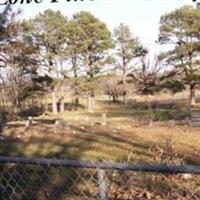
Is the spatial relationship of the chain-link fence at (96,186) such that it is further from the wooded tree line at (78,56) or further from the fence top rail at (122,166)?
the wooded tree line at (78,56)

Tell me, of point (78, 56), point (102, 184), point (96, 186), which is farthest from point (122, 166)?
point (78, 56)

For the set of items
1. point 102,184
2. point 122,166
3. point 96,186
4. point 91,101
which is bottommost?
point 91,101

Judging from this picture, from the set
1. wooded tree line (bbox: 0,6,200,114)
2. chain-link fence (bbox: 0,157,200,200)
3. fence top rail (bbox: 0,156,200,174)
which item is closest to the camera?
fence top rail (bbox: 0,156,200,174)

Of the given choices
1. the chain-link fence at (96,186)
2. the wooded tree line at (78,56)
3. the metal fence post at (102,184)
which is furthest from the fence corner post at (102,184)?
the wooded tree line at (78,56)

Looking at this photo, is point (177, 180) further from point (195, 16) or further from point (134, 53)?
point (134, 53)

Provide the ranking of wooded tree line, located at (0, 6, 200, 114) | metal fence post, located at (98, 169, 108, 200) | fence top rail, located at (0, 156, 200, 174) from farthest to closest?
wooded tree line, located at (0, 6, 200, 114), metal fence post, located at (98, 169, 108, 200), fence top rail, located at (0, 156, 200, 174)

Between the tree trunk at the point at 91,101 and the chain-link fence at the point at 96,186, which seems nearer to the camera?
the chain-link fence at the point at 96,186

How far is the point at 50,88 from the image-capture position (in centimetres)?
6512

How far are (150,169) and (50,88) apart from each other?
203 ft

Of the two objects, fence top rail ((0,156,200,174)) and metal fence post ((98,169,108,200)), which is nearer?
fence top rail ((0,156,200,174))

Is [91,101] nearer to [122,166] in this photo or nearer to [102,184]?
[102,184]

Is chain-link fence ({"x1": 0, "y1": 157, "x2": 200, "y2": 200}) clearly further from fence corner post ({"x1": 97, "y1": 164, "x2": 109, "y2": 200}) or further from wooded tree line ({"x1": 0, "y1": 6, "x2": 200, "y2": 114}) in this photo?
wooded tree line ({"x1": 0, "y1": 6, "x2": 200, "y2": 114})

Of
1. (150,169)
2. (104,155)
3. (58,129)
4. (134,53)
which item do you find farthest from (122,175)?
(134,53)

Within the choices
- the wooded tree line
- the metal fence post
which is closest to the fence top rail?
the metal fence post
